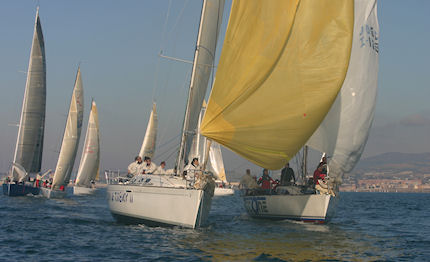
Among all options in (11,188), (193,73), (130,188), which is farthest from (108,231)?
(11,188)

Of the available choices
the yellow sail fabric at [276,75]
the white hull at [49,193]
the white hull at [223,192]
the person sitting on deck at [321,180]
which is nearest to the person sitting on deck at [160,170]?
the yellow sail fabric at [276,75]

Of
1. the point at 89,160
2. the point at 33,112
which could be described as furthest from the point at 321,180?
the point at 89,160

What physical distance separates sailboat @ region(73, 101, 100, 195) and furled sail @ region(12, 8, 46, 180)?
33.2 feet

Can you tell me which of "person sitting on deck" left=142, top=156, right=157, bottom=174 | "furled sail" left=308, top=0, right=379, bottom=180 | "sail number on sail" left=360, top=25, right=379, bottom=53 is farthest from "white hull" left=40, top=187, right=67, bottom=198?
"sail number on sail" left=360, top=25, right=379, bottom=53

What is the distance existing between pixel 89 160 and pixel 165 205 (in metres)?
37.4

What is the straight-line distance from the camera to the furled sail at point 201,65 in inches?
798

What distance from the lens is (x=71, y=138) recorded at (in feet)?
149

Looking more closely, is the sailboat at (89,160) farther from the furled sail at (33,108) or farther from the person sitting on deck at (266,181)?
the person sitting on deck at (266,181)

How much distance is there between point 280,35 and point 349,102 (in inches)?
232

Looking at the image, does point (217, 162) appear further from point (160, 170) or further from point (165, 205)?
point (165, 205)

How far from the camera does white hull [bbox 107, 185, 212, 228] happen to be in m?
17.1

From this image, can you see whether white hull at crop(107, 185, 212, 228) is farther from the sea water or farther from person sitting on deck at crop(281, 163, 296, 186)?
person sitting on deck at crop(281, 163, 296, 186)

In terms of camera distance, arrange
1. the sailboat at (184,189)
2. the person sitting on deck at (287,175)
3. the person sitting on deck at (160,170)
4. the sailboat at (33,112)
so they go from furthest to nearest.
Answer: the sailboat at (33,112) < the person sitting on deck at (287,175) < the person sitting on deck at (160,170) < the sailboat at (184,189)

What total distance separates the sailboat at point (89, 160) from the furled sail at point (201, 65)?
34.4 metres
